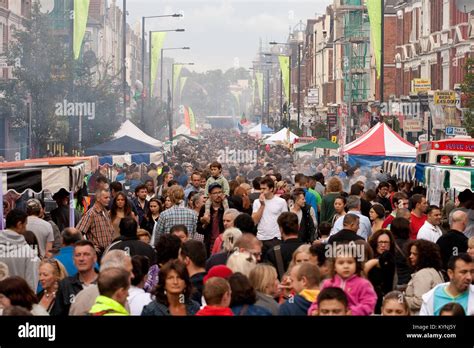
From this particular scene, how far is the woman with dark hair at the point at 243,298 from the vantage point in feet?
31.2

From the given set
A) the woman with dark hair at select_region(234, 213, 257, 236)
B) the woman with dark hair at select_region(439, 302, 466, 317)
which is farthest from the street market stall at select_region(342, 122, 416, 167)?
the woman with dark hair at select_region(439, 302, 466, 317)

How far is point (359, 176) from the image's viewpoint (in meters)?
28.8

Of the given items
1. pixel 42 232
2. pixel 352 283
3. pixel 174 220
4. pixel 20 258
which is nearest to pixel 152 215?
pixel 174 220

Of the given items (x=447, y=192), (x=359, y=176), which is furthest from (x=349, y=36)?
(x=447, y=192)

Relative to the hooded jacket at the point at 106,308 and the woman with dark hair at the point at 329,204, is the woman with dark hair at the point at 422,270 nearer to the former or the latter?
the hooded jacket at the point at 106,308

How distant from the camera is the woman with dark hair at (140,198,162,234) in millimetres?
18297

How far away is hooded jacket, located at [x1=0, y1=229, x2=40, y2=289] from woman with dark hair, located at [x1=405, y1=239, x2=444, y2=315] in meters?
3.61

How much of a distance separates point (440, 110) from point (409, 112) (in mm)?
11267

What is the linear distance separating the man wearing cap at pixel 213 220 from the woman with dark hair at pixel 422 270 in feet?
16.9

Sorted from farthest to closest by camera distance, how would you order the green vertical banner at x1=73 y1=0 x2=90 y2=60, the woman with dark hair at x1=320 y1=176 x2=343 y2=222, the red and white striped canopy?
the green vertical banner at x1=73 y1=0 x2=90 y2=60, the red and white striped canopy, the woman with dark hair at x1=320 y1=176 x2=343 y2=222

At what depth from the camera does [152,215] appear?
18.5 m

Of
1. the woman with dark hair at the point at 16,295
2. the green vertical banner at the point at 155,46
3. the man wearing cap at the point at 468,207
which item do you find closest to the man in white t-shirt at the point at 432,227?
the man wearing cap at the point at 468,207

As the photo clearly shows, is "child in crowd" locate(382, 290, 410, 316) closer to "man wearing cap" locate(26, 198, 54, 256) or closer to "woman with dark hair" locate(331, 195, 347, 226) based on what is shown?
"man wearing cap" locate(26, 198, 54, 256)
